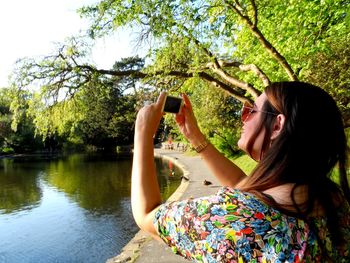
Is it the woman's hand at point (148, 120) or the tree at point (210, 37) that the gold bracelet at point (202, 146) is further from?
the tree at point (210, 37)

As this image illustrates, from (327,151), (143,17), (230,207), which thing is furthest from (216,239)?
(143,17)

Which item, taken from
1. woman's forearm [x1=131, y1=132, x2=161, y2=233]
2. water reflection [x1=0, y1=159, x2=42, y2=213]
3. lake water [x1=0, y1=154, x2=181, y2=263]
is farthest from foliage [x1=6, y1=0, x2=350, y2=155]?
water reflection [x1=0, y1=159, x2=42, y2=213]

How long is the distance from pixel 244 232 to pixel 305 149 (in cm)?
31

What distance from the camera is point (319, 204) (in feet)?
3.54

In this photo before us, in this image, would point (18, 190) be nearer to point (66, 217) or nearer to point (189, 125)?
point (66, 217)

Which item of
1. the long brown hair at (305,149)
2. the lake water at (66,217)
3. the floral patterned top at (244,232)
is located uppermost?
the long brown hair at (305,149)

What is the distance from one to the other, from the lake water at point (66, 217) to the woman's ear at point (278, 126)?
1013cm

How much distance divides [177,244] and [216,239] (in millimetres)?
131

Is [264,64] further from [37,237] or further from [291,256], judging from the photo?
[37,237]

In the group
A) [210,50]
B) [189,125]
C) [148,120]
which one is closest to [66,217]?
[210,50]

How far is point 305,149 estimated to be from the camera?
1113 millimetres

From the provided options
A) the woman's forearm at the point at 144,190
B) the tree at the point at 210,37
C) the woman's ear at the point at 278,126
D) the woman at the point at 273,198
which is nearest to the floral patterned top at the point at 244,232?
the woman at the point at 273,198

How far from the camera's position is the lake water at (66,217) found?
11.5 m

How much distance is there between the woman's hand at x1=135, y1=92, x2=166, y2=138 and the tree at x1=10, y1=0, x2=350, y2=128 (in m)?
5.87
